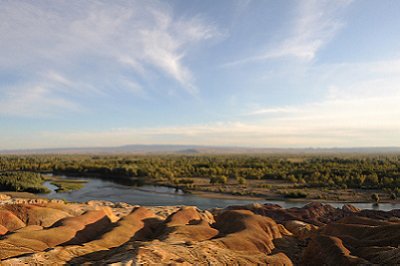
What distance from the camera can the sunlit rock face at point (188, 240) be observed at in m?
12.6

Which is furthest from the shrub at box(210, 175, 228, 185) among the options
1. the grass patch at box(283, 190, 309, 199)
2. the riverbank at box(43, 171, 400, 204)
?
the grass patch at box(283, 190, 309, 199)

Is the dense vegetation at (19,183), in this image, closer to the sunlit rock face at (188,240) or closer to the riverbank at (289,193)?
the sunlit rock face at (188,240)

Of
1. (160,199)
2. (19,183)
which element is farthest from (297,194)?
(19,183)

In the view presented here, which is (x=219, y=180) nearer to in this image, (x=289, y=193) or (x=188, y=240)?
(x=289, y=193)

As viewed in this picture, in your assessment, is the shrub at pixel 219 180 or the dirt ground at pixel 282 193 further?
the shrub at pixel 219 180

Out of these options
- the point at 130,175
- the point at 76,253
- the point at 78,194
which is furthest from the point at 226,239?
the point at 130,175

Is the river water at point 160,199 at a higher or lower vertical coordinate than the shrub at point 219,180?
lower

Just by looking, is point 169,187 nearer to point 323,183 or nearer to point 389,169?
point 323,183

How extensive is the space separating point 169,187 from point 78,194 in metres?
24.7

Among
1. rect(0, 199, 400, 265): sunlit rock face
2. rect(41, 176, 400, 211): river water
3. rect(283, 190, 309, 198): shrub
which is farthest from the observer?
rect(283, 190, 309, 198): shrub

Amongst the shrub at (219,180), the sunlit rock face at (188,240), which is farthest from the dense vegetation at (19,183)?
the shrub at (219,180)

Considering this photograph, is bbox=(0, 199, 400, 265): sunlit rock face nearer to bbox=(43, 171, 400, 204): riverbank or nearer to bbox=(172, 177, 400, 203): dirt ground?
bbox=(43, 171, 400, 204): riverbank

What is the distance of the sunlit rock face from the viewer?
41.4ft

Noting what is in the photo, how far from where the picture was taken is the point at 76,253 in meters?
13.5
